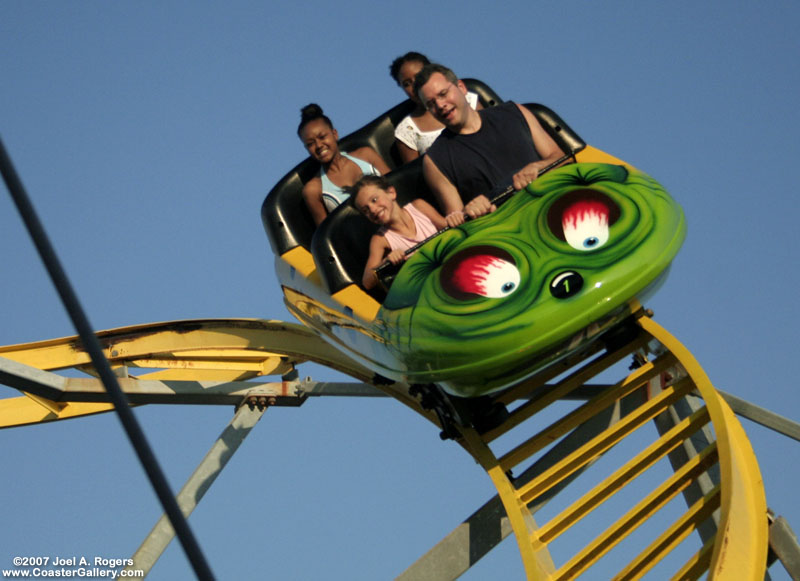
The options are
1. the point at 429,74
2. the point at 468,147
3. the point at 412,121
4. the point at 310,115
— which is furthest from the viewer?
the point at 412,121

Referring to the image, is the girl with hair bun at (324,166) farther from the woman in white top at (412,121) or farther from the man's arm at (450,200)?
the man's arm at (450,200)

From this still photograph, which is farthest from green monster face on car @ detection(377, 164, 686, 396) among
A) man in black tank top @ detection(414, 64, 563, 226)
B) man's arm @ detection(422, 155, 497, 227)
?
man in black tank top @ detection(414, 64, 563, 226)

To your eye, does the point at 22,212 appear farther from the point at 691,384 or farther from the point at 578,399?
the point at 578,399

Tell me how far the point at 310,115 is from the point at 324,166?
272 millimetres

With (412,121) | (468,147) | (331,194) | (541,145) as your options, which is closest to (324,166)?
(331,194)

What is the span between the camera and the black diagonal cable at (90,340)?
61.9 inches

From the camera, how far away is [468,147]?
5254 mm

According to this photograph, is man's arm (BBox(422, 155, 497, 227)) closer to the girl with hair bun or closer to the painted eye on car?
the painted eye on car

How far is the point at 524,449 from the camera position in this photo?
16.5 feet

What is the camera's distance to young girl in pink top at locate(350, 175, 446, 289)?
4848mm

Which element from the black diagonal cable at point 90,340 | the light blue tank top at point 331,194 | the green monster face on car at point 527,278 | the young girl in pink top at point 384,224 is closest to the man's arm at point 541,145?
the green monster face on car at point 527,278

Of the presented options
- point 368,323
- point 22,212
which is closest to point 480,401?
point 368,323

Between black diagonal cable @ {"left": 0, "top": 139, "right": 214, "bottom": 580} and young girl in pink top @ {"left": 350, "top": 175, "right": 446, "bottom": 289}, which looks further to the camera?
young girl in pink top @ {"left": 350, "top": 175, "right": 446, "bottom": 289}

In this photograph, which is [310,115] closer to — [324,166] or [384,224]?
[324,166]
